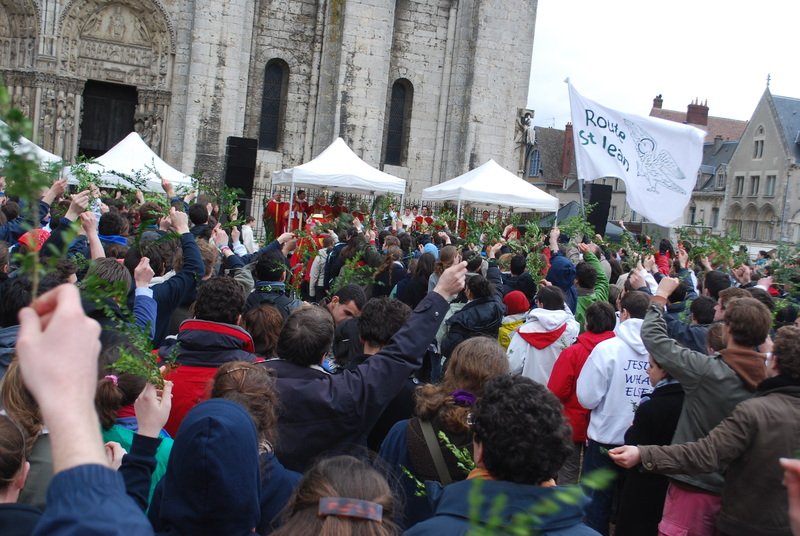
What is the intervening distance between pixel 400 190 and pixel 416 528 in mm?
17118

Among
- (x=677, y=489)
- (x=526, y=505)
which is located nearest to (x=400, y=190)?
(x=677, y=489)

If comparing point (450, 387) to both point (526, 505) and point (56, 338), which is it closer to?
point (526, 505)

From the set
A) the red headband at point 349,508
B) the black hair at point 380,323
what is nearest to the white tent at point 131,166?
the black hair at point 380,323

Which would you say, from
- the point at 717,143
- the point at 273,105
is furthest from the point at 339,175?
the point at 717,143

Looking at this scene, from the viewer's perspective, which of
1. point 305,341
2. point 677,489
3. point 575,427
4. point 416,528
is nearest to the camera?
point 416,528

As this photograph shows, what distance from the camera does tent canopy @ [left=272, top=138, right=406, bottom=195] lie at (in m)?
18.5

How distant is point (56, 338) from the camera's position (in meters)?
1.46

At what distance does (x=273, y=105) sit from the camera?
86.4 feet

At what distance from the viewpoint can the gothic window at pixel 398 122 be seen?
27.7 m

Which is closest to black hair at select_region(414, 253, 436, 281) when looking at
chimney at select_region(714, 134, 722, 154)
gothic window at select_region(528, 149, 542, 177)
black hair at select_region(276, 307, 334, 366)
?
black hair at select_region(276, 307, 334, 366)

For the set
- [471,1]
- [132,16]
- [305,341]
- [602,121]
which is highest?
[471,1]

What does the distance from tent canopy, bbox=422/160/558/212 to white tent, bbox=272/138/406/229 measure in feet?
4.30

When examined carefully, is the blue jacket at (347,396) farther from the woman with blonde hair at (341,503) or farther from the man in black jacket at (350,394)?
the woman with blonde hair at (341,503)

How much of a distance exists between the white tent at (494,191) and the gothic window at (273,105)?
26.7 feet
